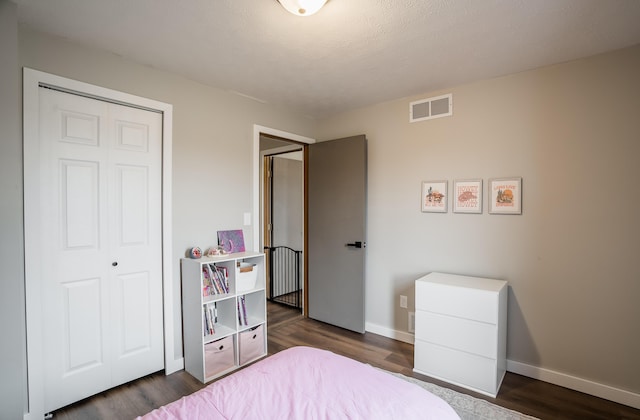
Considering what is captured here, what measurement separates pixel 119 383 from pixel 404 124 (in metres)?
3.32

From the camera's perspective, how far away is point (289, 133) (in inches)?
138

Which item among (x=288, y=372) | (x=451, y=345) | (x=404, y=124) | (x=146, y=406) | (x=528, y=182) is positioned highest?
(x=404, y=124)

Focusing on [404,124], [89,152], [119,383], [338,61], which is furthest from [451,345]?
[89,152]

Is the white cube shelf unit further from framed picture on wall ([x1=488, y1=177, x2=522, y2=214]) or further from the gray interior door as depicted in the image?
framed picture on wall ([x1=488, y1=177, x2=522, y2=214])

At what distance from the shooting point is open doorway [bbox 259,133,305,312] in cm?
460

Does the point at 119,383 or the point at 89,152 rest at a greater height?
the point at 89,152

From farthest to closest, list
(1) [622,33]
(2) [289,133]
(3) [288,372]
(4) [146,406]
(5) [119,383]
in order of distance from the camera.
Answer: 1. (2) [289,133]
2. (5) [119,383]
3. (4) [146,406]
4. (1) [622,33]
5. (3) [288,372]

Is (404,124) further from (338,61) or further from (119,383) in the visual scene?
(119,383)

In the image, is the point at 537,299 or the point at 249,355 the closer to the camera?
the point at 537,299

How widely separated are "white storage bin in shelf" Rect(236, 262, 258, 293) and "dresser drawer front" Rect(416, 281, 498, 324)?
1452mm

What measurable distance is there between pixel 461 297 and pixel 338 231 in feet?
4.89

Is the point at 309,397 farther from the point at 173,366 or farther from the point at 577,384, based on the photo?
the point at 577,384

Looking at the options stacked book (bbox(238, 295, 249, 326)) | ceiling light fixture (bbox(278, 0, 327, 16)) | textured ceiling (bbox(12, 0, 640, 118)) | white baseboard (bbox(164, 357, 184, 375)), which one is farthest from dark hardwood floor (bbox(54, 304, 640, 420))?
ceiling light fixture (bbox(278, 0, 327, 16))

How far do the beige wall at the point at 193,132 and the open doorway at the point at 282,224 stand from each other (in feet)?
4.58
